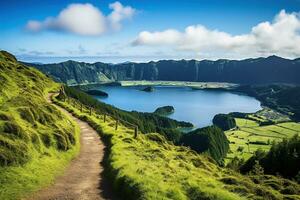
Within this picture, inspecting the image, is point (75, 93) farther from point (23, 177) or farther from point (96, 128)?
point (23, 177)

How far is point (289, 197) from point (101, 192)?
12744mm

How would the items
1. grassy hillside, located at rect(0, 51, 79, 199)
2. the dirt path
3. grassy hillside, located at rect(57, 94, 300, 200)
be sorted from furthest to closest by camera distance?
1. the dirt path
2. grassy hillside, located at rect(0, 51, 79, 199)
3. grassy hillside, located at rect(57, 94, 300, 200)

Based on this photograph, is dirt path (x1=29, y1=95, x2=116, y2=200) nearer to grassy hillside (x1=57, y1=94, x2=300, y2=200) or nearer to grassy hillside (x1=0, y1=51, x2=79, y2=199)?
grassy hillside (x1=0, y1=51, x2=79, y2=199)

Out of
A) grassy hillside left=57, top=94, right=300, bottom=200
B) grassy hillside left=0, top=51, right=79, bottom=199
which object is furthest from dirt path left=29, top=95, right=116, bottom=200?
grassy hillside left=57, top=94, right=300, bottom=200

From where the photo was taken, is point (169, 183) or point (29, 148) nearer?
point (169, 183)

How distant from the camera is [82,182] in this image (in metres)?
26.4

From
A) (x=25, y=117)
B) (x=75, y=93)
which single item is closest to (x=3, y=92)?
(x=25, y=117)

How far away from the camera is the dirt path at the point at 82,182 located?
75.0 feet

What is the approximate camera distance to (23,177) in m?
23.2

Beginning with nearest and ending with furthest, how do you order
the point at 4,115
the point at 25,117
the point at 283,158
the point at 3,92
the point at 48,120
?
the point at 4,115 → the point at 25,117 → the point at 48,120 → the point at 3,92 → the point at 283,158

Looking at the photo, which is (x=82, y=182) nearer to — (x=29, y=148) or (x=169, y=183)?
(x=29, y=148)

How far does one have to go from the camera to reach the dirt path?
22.9m

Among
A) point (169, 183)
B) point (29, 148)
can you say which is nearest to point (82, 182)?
point (29, 148)

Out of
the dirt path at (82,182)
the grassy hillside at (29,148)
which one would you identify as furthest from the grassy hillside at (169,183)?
the grassy hillside at (29,148)
